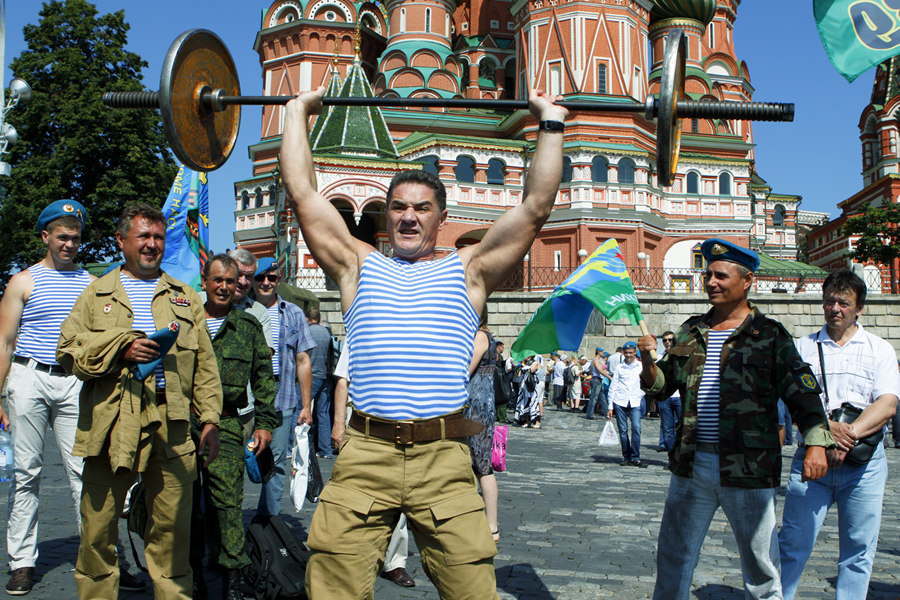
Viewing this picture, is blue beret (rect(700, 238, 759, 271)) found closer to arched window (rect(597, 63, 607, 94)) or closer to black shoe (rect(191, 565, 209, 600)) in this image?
black shoe (rect(191, 565, 209, 600))

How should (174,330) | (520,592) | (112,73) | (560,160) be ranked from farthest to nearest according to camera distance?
(112,73)
(520,592)
(174,330)
(560,160)

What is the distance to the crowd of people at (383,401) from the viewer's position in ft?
8.90

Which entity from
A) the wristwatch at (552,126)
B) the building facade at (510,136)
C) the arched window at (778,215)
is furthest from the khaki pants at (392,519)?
the arched window at (778,215)

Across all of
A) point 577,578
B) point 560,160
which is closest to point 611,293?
point 577,578

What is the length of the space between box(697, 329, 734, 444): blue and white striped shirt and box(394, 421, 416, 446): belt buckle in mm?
1691

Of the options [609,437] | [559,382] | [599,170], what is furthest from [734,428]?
[599,170]

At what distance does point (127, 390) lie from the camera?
361 centimetres

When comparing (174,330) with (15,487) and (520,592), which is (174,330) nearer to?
(15,487)

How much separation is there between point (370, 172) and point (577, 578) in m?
25.5

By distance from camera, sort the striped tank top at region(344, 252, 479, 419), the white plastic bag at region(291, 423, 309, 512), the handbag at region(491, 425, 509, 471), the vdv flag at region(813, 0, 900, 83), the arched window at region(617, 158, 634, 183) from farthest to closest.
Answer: the arched window at region(617, 158, 634, 183), the handbag at region(491, 425, 509, 471), the white plastic bag at region(291, 423, 309, 512), the vdv flag at region(813, 0, 900, 83), the striped tank top at region(344, 252, 479, 419)

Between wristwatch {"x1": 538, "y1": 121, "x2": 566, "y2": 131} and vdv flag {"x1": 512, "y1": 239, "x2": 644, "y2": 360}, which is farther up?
wristwatch {"x1": 538, "y1": 121, "x2": 566, "y2": 131}

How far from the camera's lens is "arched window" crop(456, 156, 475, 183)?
32438 mm

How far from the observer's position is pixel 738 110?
3461 mm

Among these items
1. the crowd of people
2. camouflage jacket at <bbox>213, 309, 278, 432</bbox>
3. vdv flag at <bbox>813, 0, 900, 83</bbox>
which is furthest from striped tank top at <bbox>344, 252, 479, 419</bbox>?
vdv flag at <bbox>813, 0, 900, 83</bbox>
